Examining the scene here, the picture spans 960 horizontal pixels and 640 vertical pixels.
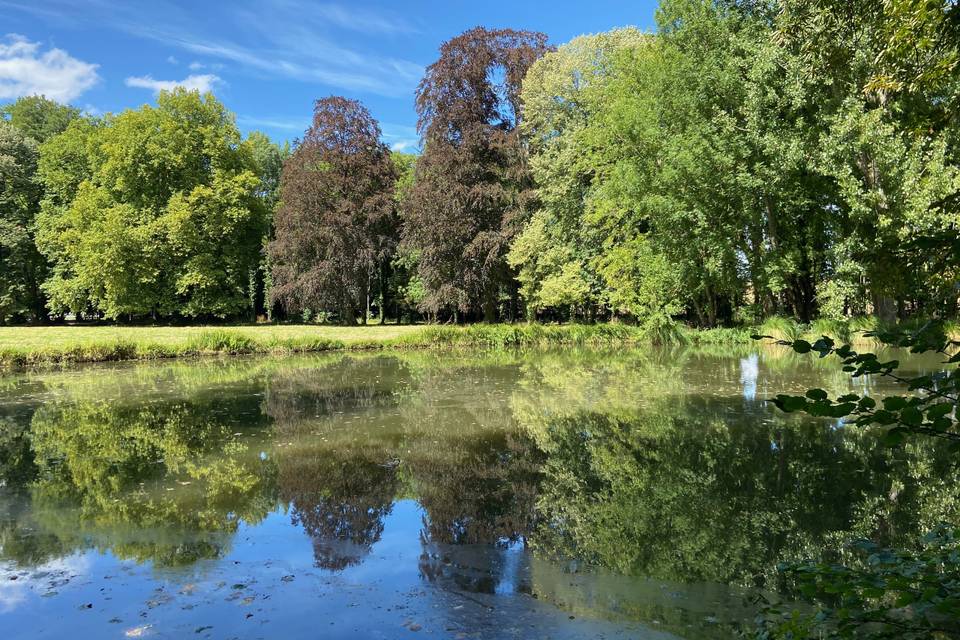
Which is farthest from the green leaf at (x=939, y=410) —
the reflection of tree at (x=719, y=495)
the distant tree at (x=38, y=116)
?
the distant tree at (x=38, y=116)

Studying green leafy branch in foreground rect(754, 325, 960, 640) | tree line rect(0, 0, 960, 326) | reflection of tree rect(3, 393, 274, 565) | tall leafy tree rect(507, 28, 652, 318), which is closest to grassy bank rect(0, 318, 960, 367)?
tree line rect(0, 0, 960, 326)

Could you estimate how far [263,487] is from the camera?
290 inches

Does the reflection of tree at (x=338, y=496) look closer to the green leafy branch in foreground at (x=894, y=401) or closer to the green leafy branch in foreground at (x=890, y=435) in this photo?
the green leafy branch in foreground at (x=890, y=435)

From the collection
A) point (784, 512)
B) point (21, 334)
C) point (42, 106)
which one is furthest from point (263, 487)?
point (42, 106)

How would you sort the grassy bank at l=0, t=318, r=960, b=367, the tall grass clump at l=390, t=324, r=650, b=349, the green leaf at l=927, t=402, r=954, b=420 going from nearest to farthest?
1. the green leaf at l=927, t=402, r=954, b=420
2. the grassy bank at l=0, t=318, r=960, b=367
3. the tall grass clump at l=390, t=324, r=650, b=349

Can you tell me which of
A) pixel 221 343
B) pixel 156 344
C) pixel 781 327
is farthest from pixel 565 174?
pixel 156 344

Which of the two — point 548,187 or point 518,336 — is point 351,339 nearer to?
point 518,336

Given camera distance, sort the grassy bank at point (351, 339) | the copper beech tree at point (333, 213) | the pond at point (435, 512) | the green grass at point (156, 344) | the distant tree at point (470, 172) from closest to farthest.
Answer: the pond at point (435, 512), the green grass at point (156, 344), the grassy bank at point (351, 339), the distant tree at point (470, 172), the copper beech tree at point (333, 213)

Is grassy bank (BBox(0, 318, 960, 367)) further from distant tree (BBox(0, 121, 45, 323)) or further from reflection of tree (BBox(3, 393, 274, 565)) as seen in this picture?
distant tree (BBox(0, 121, 45, 323))

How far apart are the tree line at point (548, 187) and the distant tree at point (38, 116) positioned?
0.16 m

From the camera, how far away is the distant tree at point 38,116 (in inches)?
1788

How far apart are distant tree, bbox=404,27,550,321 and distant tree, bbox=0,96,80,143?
29.2 m

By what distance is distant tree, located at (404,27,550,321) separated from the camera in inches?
1302

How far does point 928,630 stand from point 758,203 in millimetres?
23786
